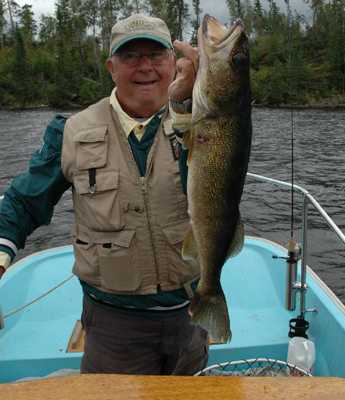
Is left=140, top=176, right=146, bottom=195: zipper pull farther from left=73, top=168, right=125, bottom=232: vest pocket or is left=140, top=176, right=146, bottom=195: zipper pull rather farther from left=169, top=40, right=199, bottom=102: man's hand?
left=169, top=40, right=199, bottom=102: man's hand

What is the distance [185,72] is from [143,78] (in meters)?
0.53

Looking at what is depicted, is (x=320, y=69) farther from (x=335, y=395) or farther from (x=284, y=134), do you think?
(x=335, y=395)

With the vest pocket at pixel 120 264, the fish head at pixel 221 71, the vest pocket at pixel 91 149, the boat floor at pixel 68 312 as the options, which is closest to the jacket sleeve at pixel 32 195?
the vest pocket at pixel 91 149

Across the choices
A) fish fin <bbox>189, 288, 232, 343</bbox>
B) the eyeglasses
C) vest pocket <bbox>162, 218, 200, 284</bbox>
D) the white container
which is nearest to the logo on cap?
the eyeglasses

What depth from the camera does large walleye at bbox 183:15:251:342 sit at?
1.83m

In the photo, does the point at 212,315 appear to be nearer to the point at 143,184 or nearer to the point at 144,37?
the point at 143,184

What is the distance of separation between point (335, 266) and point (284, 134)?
1561cm

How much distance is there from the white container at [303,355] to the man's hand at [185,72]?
2.23 metres

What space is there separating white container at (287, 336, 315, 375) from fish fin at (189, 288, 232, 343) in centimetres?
140

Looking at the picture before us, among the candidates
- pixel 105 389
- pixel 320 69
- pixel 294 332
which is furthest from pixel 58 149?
pixel 320 69

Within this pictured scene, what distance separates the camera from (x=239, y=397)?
4.54ft

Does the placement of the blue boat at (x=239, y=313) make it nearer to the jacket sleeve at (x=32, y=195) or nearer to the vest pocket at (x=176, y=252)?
the vest pocket at (x=176, y=252)

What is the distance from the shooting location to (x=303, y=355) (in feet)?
10.7

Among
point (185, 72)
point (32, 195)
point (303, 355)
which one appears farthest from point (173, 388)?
point (303, 355)
